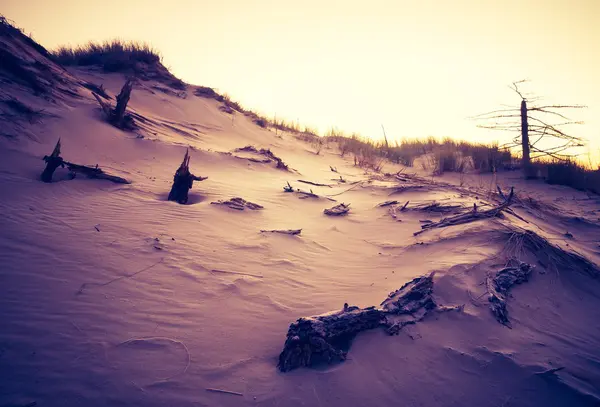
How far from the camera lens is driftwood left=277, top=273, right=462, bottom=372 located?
187 cm

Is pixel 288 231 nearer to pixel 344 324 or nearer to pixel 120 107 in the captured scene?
pixel 344 324

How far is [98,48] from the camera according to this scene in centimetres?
1170

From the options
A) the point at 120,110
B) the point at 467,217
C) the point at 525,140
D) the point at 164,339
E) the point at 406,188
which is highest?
the point at 525,140

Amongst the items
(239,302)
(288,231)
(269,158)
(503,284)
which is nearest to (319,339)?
(239,302)

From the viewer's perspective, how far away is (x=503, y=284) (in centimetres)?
258

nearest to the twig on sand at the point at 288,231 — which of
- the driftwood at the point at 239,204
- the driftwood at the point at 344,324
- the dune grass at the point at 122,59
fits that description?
the driftwood at the point at 239,204

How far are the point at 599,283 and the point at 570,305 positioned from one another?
61 centimetres

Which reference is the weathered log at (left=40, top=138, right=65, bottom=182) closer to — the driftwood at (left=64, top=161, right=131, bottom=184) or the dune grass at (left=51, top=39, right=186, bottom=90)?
the driftwood at (left=64, top=161, right=131, bottom=184)

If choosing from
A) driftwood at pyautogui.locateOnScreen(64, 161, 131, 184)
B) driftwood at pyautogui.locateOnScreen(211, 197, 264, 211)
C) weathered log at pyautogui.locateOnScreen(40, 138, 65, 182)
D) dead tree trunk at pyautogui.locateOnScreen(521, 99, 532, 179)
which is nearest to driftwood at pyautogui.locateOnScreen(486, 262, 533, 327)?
driftwood at pyautogui.locateOnScreen(211, 197, 264, 211)

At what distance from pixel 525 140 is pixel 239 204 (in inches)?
326

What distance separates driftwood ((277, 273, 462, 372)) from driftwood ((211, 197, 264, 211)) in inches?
105

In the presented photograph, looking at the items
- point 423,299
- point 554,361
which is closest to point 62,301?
point 423,299

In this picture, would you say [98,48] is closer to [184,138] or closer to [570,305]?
[184,138]

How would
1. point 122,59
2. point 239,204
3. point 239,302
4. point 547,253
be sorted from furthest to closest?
point 122,59
point 239,204
point 547,253
point 239,302
